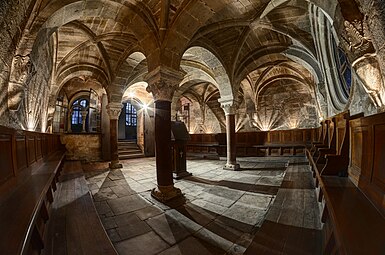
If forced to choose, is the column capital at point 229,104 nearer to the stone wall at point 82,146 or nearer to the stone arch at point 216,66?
the stone arch at point 216,66

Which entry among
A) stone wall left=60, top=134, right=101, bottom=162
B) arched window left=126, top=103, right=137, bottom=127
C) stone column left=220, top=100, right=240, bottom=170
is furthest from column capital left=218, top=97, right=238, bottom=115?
arched window left=126, top=103, right=137, bottom=127

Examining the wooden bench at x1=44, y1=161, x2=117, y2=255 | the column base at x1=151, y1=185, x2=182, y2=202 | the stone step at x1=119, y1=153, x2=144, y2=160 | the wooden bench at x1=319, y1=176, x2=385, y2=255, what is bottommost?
the stone step at x1=119, y1=153, x2=144, y2=160

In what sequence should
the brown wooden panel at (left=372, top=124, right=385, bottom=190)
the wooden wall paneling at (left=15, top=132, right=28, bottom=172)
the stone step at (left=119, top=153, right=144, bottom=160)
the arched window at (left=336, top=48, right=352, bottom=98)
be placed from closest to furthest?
the brown wooden panel at (left=372, top=124, right=385, bottom=190) → the wooden wall paneling at (left=15, top=132, right=28, bottom=172) → the arched window at (left=336, top=48, right=352, bottom=98) → the stone step at (left=119, top=153, right=144, bottom=160)

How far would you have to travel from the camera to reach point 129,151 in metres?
10.8

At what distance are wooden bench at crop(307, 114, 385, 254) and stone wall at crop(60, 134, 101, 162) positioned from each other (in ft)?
32.9

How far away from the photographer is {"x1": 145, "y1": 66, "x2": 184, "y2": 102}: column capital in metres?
3.51

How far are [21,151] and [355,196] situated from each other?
4.11 m

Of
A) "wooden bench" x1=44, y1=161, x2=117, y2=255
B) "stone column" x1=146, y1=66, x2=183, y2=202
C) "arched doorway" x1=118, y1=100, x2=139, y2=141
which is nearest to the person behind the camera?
"wooden bench" x1=44, y1=161, x2=117, y2=255

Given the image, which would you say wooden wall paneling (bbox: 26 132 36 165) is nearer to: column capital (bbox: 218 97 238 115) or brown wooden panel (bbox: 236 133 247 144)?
column capital (bbox: 218 97 238 115)

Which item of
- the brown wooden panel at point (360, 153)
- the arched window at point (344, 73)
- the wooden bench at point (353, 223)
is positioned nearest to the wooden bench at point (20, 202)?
the wooden bench at point (353, 223)

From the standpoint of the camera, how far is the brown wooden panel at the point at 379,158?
4.55ft

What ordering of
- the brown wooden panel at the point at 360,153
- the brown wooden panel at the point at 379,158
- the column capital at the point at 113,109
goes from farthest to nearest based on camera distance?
the column capital at the point at 113,109
the brown wooden panel at the point at 360,153
the brown wooden panel at the point at 379,158

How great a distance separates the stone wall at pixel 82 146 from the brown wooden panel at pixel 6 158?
789 cm

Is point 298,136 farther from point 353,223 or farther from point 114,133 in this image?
point 114,133
